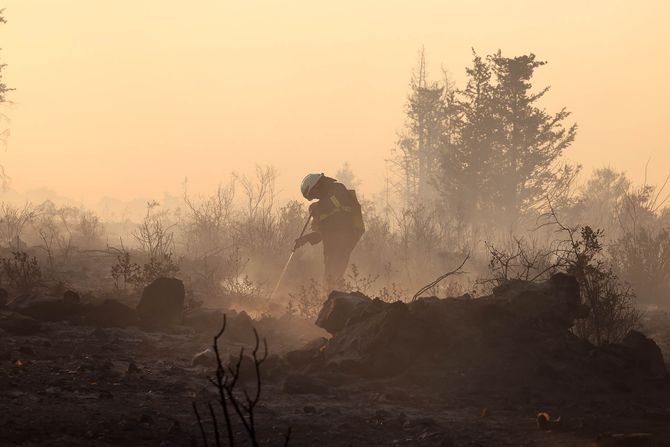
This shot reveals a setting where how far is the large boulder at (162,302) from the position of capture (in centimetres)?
1129

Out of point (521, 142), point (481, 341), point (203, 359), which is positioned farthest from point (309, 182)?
point (521, 142)

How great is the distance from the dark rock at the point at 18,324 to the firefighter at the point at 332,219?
4.66 metres

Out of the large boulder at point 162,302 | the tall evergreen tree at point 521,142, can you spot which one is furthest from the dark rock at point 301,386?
the tall evergreen tree at point 521,142

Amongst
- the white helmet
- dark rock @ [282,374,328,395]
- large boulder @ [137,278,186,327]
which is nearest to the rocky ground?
dark rock @ [282,374,328,395]

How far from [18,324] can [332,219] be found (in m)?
5.26

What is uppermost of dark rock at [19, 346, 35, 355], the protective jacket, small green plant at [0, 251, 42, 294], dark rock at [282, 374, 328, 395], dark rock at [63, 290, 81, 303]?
the protective jacket

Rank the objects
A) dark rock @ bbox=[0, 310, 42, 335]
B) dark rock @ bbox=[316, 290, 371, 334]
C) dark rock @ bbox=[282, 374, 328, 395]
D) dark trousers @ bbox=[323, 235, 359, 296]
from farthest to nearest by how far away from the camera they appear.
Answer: dark trousers @ bbox=[323, 235, 359, 296]
dark rock @ bbox=[316, 290, 371, 334]
dark rock @ bbox=[0, 310, 42, 335]
dark rock @ bbox=[282, 374, 328, 395]

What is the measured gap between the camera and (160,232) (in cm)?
1697

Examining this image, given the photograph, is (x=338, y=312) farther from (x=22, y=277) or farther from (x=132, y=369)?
(x=22, y=277)

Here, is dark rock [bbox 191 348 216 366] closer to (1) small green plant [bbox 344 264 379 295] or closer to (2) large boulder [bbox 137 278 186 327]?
(2) large boulder [bbox 137 278 186 327]

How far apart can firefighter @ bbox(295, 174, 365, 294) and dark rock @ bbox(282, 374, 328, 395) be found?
193 inches

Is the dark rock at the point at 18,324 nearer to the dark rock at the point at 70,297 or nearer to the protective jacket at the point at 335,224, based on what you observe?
the dark rock at the point at 70,297

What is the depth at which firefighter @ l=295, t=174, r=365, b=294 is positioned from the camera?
13078 millimetres

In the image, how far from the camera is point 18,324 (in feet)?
32.4
